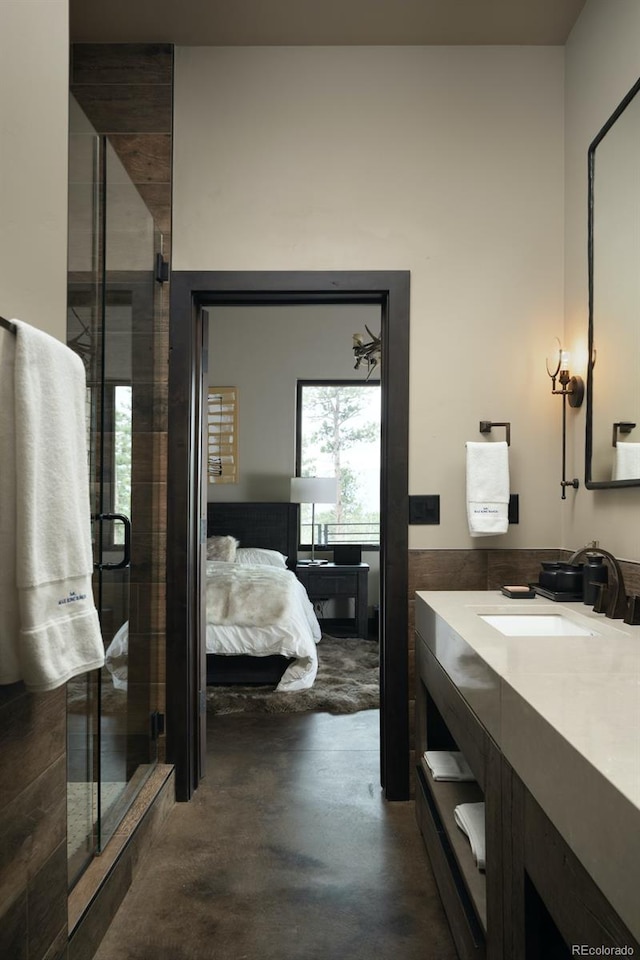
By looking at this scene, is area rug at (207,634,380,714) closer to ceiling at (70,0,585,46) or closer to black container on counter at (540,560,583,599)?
black container on counter at (540,560,583,599)

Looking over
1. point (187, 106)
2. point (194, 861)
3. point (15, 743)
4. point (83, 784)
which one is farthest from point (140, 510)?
point (187, 106)

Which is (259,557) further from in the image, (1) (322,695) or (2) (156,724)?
(2) (156,724)

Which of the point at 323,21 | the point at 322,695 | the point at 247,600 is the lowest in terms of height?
the point at 322,695

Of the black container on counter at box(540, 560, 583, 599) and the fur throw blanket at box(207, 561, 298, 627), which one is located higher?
the black container on counter at box(540, 560, 583, 599)

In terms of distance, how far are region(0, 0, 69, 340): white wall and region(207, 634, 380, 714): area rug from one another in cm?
304

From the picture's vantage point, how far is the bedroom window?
257 inches

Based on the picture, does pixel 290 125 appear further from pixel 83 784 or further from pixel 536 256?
pixel 83 784

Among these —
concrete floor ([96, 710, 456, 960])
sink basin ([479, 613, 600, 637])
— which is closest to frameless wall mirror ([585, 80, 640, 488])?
sink basin ([479, 613, 600, 637])

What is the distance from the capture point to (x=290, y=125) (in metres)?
2.87

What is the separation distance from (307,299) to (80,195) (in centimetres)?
113

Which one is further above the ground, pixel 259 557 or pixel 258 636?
pixel 259 557

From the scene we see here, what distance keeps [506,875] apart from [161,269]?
2390 mm

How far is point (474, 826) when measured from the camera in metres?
1.76

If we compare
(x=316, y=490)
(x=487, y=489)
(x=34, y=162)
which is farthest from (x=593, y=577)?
(x=316, y=490)
